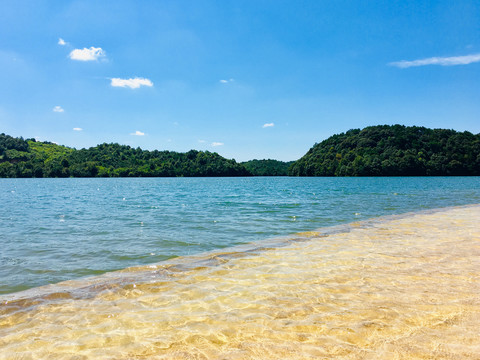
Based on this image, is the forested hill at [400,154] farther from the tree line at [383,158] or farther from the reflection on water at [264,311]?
the reflection on water at [264,311]

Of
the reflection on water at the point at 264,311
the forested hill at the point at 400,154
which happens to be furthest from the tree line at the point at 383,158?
the reflection on water at the point at 264,311

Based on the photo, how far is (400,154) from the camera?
157125 mm

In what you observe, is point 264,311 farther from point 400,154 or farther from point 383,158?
point 400,154

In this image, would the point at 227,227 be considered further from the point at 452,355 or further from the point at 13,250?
the point at 452,355

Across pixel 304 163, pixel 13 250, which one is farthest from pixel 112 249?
pixel 304 163

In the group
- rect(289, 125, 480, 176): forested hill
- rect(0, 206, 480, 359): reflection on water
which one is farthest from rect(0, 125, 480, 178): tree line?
rect(0, 206, 480, 359): reflection on water

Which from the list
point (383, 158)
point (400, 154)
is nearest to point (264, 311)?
point (383, 158)

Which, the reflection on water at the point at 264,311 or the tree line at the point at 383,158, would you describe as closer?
the reflection on water at the point at 264,311

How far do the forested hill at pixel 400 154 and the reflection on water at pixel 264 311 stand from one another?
164 meters

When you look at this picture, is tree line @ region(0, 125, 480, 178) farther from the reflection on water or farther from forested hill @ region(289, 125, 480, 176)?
the reflection on water

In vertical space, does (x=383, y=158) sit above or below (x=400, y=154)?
below

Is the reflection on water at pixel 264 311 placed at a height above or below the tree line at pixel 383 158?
below

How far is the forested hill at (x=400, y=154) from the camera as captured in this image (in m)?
147

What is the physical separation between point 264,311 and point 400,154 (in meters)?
174
